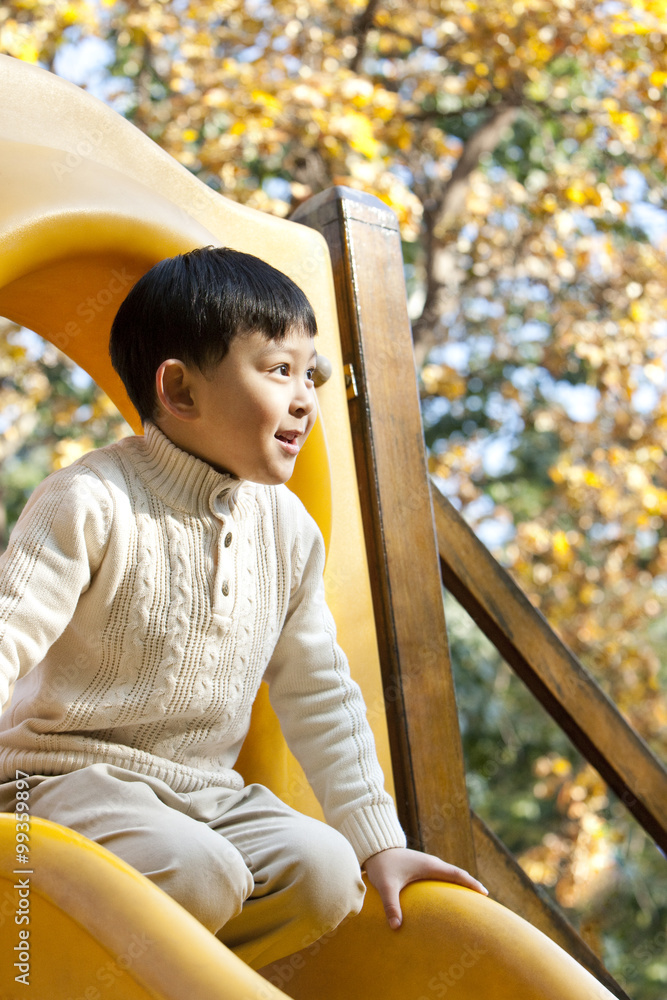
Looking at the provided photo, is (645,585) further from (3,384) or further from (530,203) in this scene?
(3,384)

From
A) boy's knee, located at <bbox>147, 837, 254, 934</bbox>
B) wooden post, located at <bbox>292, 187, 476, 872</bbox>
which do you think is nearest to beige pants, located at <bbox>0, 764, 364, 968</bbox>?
boy's knee, located at <bbox>147, 837, 254, 934</bbox>

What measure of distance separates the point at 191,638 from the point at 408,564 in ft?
2.10

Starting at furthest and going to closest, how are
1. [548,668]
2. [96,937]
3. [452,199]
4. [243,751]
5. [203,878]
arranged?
[452,199]
[548,668]
[243,751]
[203,878]
[96,937]

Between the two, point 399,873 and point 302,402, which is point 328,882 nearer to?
point 399,873

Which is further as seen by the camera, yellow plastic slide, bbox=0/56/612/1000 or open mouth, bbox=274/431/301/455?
open mouth, bbox=274/431/301/455

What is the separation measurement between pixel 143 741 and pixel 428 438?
3.87m

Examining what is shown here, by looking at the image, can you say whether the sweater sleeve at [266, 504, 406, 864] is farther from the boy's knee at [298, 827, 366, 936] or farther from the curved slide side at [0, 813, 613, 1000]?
the curved slide side at [0, 813, 613, 1000]

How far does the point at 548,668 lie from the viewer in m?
1.86

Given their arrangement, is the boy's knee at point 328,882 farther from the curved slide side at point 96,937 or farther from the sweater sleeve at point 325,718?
the curved slide side at point 96,937

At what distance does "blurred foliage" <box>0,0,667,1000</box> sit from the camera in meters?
3.41

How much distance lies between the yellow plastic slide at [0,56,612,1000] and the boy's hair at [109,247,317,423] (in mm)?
172

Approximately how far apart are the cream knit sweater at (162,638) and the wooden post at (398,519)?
40cm

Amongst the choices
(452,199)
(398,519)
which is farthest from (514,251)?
(398,519)

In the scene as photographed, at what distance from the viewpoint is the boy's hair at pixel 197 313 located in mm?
958
